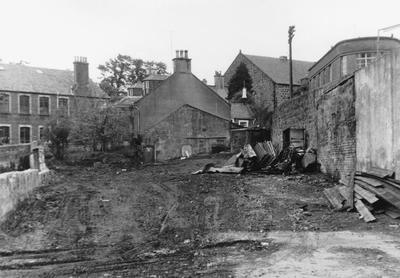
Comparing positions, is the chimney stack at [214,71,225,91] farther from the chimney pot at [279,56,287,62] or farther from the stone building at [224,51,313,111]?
the chimney pot at [279,56,287,62]

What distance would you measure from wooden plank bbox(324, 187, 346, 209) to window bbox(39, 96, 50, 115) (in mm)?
37214

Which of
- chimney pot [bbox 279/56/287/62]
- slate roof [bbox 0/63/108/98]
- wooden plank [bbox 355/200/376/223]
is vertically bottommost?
wooden plank [bbox 355/200/376/223]

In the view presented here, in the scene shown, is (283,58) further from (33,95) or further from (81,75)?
(33,95)

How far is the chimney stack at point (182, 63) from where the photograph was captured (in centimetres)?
3878

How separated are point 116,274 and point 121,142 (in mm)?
29444

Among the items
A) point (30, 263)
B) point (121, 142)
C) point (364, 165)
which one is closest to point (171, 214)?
point (30, 263)

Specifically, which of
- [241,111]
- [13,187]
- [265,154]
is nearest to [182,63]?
[241,111]

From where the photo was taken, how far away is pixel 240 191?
15562mm

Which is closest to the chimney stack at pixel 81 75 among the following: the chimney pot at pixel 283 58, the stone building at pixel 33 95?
the stone building at pixel 33 95

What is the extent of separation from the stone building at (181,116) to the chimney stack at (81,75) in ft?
35.7

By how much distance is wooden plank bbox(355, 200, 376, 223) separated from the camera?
10372 millimetres

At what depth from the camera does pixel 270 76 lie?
48719 millimetres

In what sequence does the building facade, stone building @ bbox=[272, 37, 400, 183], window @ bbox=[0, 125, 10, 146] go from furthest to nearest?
window @ bbox=[0, 125, 10, 146] < the building facade < stone building @ bbox=[272, 37, 400, 183]

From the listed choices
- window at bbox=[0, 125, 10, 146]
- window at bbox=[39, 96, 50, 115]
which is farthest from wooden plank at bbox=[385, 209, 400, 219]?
window at bbox=[39, 96, 50, 115]
